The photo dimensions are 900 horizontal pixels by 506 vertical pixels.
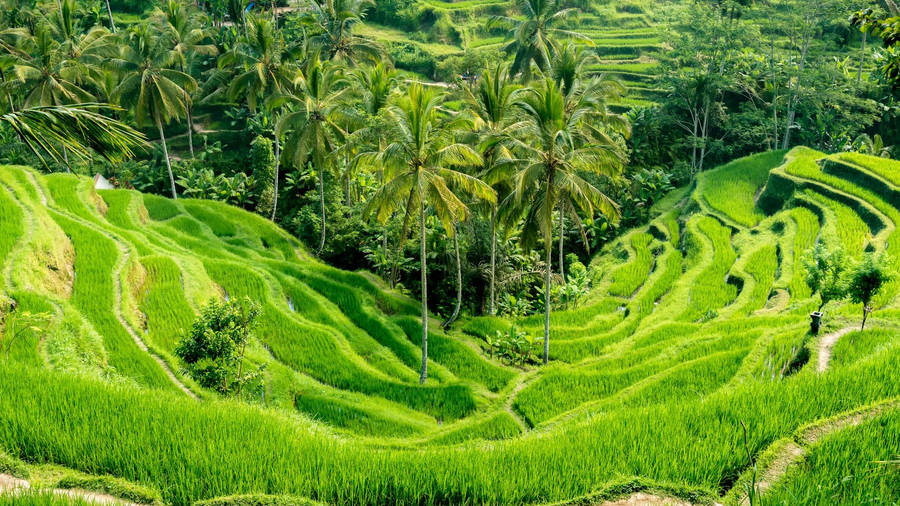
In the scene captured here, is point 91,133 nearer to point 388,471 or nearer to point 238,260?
point 388,471

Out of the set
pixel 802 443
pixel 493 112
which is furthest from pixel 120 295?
pixel 802 443

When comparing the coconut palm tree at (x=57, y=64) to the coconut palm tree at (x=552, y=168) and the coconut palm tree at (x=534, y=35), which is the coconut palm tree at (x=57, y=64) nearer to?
the coconut palm tree at (x=534, y=35)

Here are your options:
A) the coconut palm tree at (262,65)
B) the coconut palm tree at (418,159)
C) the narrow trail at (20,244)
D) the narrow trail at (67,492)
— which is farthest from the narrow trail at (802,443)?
the coconut palm tree at (262,65)

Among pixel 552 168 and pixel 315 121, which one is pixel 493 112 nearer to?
pixel 552 168

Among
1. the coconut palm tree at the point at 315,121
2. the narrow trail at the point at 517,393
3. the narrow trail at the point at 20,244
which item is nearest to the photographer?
the narrow trail at the point at 20,244

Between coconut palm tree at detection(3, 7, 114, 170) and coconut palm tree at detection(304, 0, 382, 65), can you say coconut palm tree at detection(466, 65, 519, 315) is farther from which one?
coconut palm tree at detection(3, 7, 114, 170)

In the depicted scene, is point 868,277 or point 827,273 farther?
point 827,273
